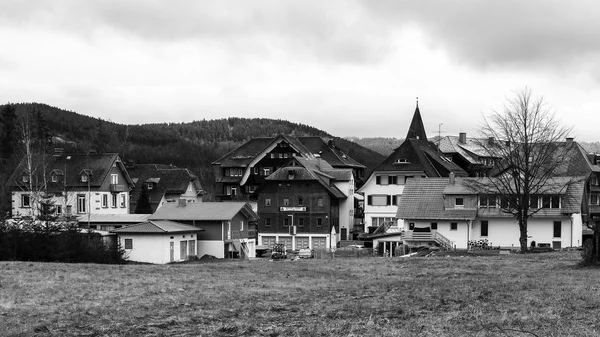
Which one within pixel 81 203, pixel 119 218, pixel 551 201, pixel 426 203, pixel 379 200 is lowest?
pixel 119 218

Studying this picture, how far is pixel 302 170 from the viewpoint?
84.5 meters

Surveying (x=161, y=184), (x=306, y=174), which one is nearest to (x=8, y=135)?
(x=161, y=184)

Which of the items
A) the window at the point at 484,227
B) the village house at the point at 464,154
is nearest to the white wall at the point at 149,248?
the window at the point at 484,227

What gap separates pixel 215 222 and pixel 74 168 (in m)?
29.5

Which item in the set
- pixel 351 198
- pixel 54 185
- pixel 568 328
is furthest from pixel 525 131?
pixel 54 185

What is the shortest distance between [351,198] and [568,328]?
78.9m

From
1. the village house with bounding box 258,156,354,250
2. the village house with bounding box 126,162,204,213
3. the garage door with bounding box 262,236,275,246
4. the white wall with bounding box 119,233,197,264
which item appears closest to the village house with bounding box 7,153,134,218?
the village house with bounding box 126,162,204,213

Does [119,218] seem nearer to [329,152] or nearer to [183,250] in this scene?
[183,250]

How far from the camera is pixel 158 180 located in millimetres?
102125

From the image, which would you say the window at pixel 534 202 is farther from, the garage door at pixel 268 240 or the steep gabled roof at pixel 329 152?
the steep gabled roof at pixel 329 152

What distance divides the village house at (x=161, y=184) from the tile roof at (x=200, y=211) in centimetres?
3391

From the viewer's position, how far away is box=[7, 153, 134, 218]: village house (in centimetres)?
8219

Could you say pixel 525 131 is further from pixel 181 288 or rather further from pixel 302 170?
pixel 302 170

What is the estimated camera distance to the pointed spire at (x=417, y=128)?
361ft
